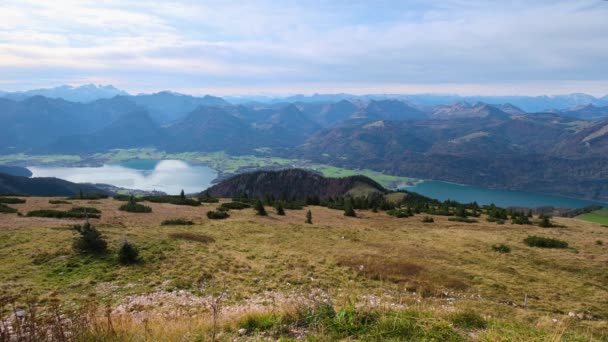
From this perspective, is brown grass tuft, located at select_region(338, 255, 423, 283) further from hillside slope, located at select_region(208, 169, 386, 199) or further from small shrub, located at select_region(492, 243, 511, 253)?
hillside slope, located at select_region(208, 169, 386, 199)

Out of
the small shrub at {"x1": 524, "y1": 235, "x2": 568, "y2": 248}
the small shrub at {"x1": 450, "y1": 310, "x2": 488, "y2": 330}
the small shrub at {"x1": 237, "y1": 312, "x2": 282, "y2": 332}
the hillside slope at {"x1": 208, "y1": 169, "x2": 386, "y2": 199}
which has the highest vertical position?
the small shrub at {"x1": 237, "y1": 312, "x2": 282, "y2": 332}

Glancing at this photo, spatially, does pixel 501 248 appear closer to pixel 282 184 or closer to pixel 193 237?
pixel 193 237

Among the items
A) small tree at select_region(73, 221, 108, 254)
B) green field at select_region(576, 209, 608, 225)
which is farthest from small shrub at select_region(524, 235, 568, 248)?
green field at select_region(576, 209, 608, 225)

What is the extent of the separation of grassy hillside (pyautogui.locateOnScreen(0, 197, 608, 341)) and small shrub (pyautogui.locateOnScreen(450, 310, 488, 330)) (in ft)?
0.10

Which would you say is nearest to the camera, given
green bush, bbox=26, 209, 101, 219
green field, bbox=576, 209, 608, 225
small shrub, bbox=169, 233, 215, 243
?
small shrub, bbox=169, 233, 215, 243

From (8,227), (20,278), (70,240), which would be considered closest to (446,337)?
(20,278)

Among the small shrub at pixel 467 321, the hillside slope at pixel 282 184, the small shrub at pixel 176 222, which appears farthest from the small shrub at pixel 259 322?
the hillside slope at pixel 282 184

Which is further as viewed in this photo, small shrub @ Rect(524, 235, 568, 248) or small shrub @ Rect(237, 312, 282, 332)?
small shrub @ Rect(524, 235, 568, 248)

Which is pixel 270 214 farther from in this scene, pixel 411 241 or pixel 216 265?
pixel 216 265

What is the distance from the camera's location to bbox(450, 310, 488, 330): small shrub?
8446mm

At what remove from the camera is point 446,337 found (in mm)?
7309

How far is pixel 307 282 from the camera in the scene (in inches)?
629

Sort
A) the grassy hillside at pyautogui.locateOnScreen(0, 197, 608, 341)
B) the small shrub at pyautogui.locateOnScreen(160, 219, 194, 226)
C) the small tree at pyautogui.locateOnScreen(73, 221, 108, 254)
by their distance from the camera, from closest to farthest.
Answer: the grassy hillside at pyautogui.locateOnScreen(0, 197, 608, 341)
the small tree at pyautogui.locateOnScreen(73, 221, 108, 254)
the small shrub at pyautogui.locateOnScreen(160, 219, 194, 226)

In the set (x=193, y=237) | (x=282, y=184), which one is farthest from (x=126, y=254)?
(x=282, y=184)
